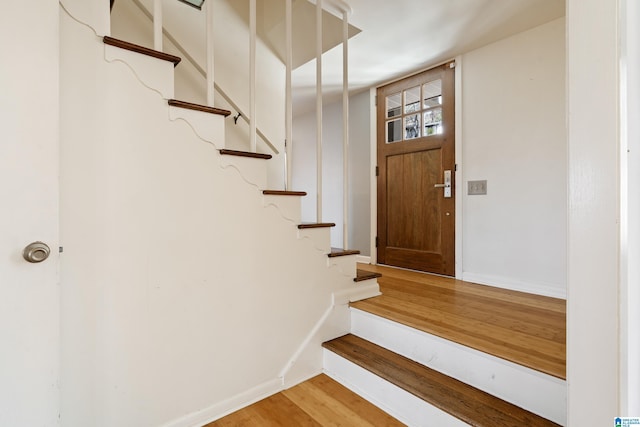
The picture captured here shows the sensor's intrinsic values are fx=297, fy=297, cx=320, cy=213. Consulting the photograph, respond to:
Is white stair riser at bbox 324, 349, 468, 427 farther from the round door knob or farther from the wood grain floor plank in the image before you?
the round door knob

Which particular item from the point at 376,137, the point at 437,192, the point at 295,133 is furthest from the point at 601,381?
the point at 295,133

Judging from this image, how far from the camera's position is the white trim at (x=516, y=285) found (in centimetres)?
223

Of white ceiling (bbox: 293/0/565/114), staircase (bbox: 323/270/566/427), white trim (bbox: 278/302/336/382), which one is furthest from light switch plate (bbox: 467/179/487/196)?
white trim (bbox: 278/302/336/382)

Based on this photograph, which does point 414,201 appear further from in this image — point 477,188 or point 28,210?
point 28,210

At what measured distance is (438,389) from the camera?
1.32 metres

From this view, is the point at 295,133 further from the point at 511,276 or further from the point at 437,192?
the point at 511,276

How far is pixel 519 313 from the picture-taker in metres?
1.86

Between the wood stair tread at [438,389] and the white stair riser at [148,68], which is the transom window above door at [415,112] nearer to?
the wood stair tread at [438,389]

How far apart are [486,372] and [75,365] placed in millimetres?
1638

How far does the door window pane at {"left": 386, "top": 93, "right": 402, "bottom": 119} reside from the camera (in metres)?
3.21

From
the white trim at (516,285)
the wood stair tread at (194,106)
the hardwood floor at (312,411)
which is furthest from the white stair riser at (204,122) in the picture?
the white trim at (516,285)

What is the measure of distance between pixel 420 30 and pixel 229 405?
2.78 metres

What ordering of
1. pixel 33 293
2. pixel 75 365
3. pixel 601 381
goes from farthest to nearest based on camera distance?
pixel 75 365, pixel 33 293, pixel 601 381

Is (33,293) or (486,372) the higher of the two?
(33,293)
